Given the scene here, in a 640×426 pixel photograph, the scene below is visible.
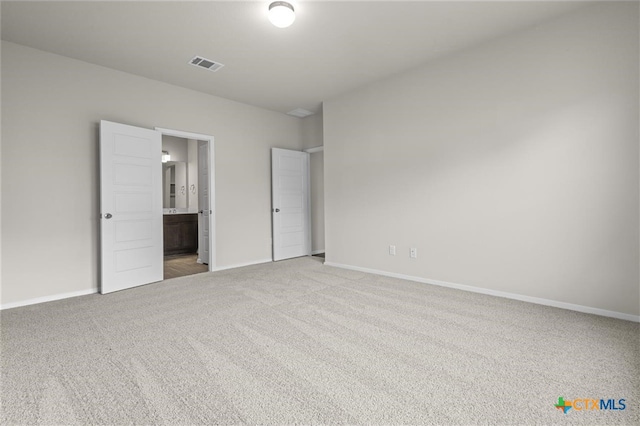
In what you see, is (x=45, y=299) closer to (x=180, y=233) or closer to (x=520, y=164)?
(x=180, y=233)

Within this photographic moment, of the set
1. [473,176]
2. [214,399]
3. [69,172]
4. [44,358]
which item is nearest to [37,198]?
[69,172]

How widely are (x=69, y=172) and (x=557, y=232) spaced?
16.7 ft

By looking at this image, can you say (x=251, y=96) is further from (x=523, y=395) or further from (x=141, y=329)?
(x=523, y=395)

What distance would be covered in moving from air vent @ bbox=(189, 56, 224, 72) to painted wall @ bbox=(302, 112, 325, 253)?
7.92ft

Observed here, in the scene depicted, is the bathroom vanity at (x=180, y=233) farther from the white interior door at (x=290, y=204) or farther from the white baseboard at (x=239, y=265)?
the white interior door at (x=290, y=204)

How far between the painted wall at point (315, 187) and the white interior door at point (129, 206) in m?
2.76

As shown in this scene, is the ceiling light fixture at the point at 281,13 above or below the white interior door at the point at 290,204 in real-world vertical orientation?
above

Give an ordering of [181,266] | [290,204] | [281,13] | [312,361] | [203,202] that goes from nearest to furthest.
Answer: [312,361], [281,13], [181,266], [203,202], [290,204]

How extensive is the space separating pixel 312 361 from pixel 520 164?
2737 millimetres

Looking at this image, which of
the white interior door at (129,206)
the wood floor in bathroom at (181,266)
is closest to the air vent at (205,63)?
the white interior door at (129,206)

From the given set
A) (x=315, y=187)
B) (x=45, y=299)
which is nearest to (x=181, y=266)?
(x=45, y=299)

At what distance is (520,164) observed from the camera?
3098 millimetres

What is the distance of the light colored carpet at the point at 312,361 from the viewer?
1.51 meters

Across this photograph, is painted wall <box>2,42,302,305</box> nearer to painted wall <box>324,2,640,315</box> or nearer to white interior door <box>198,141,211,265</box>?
white interior door <box>198,141,211,265</box>
